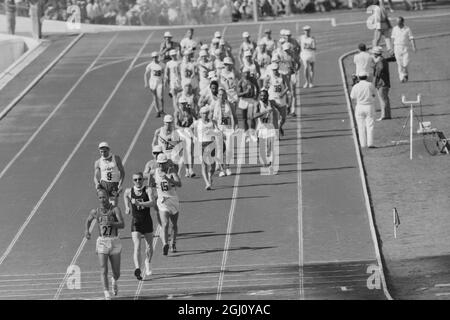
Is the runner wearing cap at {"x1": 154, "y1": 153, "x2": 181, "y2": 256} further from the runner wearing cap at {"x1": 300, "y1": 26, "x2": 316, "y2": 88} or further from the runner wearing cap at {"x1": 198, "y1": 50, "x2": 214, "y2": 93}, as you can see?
the runner wearing cap at {"x1": 300, "y1": 26, "x2": 316, "y2": 88}

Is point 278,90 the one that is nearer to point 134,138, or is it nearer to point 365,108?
point 365,108

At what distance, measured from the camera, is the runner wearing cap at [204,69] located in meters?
35.3

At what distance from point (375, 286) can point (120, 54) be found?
2375 centimetres

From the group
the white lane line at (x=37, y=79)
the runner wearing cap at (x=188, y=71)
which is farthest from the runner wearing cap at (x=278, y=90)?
the white lane line at (x=37, y=79)

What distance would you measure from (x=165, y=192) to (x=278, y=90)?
8.91 metres

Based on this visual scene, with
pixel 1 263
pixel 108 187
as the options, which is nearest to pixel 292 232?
pixel 108 187

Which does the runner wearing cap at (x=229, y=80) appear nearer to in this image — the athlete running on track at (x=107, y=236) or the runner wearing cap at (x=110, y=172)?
the runner wearing cap at (x=110, y=172)

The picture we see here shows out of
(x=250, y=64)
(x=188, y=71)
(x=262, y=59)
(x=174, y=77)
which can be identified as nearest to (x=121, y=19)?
(x=262, y=59)

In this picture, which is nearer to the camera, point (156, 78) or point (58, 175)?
point (58, 175)

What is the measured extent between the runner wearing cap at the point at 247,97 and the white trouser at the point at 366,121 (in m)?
2.45

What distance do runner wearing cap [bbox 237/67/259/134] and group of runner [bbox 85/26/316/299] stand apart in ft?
0.07

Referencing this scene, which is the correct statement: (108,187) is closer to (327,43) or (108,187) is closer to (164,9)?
(327,43)

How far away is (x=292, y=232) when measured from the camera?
26422 millimetres

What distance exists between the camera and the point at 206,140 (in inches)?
1169
